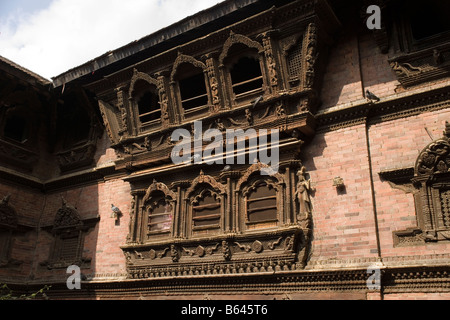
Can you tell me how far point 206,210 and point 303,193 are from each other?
7.87 feet

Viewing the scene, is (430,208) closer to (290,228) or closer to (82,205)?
(290,228)

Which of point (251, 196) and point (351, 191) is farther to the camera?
point (251, 196)

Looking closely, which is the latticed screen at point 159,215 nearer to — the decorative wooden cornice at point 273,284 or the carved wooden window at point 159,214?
the carved wooden window at point 159,214

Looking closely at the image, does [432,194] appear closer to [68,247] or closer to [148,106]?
[148,106]

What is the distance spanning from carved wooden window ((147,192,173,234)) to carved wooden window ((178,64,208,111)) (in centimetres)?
236

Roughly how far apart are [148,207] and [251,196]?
9.54 feet

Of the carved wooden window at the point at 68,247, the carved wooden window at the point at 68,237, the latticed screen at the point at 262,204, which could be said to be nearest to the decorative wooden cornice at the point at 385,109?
the latticed screen at the point at 262,204

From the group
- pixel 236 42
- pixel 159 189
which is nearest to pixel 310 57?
pixel 236 42

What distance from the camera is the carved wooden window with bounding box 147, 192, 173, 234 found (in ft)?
34.4

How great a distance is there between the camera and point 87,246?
39.5 feet

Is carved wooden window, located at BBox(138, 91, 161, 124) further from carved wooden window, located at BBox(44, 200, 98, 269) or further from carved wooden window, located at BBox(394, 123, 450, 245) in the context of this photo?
carved wooden window, located at BBox(394, 123, 450, 245)

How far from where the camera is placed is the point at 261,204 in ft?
30.3

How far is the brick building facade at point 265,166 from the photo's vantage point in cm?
788

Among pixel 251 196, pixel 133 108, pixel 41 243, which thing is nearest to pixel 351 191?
pixel 251 196
